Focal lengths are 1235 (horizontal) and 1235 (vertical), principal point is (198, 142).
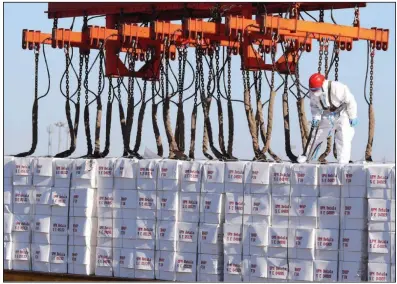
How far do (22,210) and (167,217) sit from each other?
94.4 inches

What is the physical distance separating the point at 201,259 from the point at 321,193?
75.5 inches

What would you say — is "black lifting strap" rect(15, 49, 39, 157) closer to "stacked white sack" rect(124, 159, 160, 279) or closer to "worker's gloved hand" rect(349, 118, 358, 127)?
"stacked white sack" rect(124, 159, 160, 279)

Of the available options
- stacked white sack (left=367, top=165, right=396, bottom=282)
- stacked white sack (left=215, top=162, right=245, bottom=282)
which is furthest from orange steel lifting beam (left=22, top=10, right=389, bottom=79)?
stacked white sack (left=367, top=165, right=396, bottom=282)

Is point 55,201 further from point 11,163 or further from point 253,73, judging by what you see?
→ point 253,73

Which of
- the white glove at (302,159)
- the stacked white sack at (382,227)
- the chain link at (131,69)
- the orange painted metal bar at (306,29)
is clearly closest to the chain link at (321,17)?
the orange painted metal bar at (306,29)

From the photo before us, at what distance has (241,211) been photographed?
52.4 ft

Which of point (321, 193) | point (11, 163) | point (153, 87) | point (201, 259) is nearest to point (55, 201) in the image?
point (11, 163)

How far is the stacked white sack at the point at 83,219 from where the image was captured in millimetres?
17078

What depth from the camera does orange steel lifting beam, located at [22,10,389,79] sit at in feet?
62.3

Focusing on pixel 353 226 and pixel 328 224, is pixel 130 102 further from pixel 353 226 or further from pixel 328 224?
pixel 353 226

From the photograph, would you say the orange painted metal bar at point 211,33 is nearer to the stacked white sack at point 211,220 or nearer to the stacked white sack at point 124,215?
the stacked white sack at point 124,215

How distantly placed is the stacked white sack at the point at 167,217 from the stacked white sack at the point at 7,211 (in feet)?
7.98

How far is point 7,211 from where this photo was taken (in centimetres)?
1767

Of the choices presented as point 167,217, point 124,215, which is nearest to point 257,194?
point 167,217
